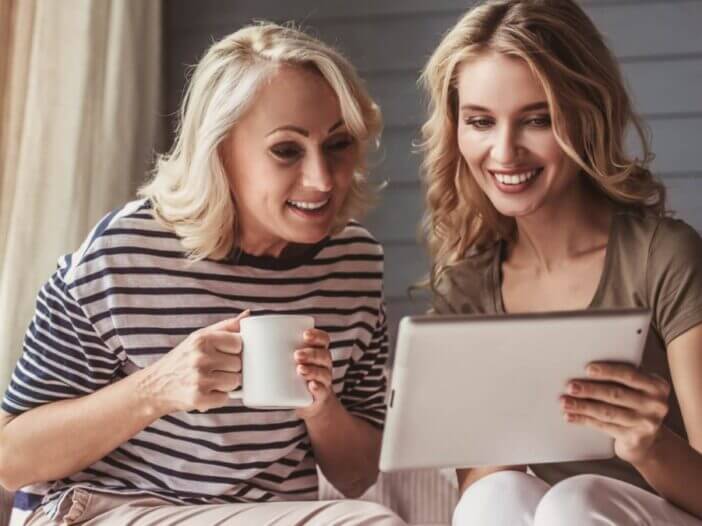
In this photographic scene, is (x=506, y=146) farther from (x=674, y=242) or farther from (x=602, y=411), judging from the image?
(x=602, y=411)

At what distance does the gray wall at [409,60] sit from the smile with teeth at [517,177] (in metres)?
1.15

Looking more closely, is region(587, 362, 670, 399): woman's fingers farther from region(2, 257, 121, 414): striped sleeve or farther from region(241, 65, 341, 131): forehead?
region(2, 257, 121, 414): striped sleeve

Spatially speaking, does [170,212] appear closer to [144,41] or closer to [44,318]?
[44,318]

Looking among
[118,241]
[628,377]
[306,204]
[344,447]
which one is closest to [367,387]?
[344,447]

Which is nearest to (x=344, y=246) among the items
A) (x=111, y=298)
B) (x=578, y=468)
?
(x=111, y=298)

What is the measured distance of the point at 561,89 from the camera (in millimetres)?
1541

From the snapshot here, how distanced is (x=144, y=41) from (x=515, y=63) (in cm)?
136

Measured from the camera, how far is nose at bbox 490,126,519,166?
5.02 feet

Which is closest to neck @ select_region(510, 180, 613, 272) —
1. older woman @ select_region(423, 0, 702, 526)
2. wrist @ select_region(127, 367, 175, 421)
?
older woman @ select_region(423, 0, 702, 526)

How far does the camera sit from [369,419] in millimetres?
1734

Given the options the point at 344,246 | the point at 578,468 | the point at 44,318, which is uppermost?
the point at 344,246

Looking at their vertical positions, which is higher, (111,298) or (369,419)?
(111,298)

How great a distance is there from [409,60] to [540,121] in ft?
4.09

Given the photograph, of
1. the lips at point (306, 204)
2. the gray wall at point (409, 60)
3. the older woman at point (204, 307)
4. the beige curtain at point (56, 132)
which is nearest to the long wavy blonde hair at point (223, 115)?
the older woman at point (204, 307)
